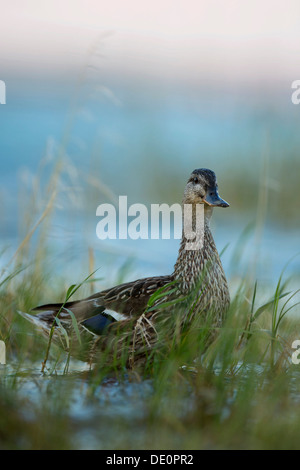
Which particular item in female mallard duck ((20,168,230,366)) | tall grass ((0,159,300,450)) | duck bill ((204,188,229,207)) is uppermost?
duck bill ((204,188,229,207))

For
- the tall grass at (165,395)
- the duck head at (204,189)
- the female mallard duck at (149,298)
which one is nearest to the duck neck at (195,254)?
the female mallard duck at (149,298)

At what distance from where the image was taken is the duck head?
16.6 ft

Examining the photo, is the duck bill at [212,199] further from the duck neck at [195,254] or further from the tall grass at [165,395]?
the tall grass at [165,395]

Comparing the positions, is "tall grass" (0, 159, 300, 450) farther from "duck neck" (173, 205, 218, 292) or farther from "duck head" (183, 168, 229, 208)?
"duck head" (183, 168, 229, 208)

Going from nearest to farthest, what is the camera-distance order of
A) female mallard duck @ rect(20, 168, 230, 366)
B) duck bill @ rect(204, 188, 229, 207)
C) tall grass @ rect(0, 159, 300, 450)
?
tall grass @ rect(0, 159, 300, 450) → female mallard duck @ rect(20, 168, 230, 366) → duck bill @ rect(204, 188, 229, 207)

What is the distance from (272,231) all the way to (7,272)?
4068 mm

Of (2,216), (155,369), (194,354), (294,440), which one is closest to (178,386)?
(155,369)

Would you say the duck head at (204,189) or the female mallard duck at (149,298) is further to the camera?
the duck head at (204,189)

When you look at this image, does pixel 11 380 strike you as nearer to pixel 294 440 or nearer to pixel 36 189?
pixel 294 440

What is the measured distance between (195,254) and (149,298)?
506mm

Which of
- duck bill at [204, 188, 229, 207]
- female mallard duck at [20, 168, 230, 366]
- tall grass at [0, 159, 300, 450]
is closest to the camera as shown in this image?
tall grass at [0, 159, 300, 450]

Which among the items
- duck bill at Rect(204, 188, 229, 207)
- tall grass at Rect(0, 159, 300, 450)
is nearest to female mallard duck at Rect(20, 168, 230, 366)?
duck bill at Rect(204, 188, 229, 207)

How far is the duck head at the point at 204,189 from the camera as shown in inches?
200

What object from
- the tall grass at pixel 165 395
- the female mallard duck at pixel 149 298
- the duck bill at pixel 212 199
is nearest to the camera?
the tall grass at pixel 165 395
